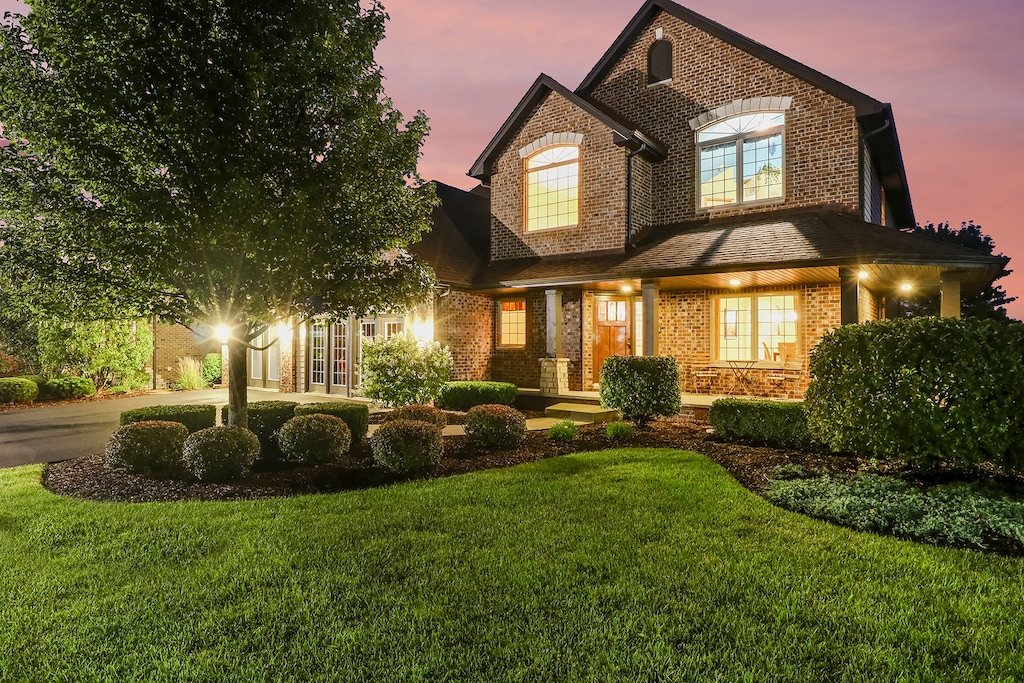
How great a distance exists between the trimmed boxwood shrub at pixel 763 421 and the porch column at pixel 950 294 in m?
3.42

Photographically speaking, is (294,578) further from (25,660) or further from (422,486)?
(422,486)

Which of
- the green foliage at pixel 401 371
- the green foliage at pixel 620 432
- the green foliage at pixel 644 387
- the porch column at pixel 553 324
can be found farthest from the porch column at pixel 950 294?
the green foliage at pixel 401 371

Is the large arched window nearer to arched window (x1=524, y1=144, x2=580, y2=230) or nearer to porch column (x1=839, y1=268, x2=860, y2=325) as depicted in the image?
arched window (x1=524, y1=144, x2=580, y2=230)

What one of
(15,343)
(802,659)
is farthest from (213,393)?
(802,659)

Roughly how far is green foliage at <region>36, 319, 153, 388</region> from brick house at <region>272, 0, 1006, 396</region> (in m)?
6.82

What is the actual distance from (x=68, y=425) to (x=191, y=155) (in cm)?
858

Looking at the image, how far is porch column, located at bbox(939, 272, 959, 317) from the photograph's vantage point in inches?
377

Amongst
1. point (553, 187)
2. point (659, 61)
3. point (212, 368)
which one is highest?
point (659, 61)

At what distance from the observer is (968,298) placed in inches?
833

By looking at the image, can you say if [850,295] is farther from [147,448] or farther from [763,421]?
[147,448]

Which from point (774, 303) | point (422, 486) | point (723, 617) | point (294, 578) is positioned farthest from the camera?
point (774, 303)

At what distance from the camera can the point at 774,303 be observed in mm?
12992

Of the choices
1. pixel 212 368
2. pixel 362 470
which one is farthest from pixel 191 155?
pixel 212 368

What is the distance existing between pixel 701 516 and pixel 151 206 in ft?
22.0
